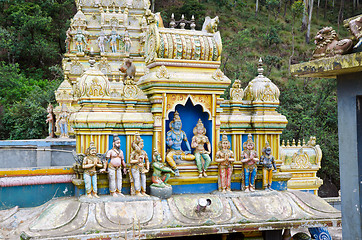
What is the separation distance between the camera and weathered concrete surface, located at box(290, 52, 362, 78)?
201 inches

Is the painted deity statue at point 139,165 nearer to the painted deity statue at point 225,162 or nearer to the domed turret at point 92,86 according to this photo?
the domed turret at point 92,86

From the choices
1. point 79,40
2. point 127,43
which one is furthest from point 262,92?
point 79,40

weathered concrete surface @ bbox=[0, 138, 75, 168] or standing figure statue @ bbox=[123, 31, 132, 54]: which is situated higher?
standing figure statue @ bbox=[123, 31, 132, 54]

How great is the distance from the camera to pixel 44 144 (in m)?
15.4

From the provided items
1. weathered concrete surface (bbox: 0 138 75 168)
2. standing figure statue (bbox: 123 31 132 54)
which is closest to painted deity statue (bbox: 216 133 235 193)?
weathered concrete surface (bbox: 0 138 75 168)

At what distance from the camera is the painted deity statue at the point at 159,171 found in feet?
29.3

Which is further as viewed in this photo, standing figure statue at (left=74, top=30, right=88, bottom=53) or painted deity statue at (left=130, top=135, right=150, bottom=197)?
standing figure statue at (left=74, top=30, right=88, bottom=53)

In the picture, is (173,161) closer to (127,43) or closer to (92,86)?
(92,86)

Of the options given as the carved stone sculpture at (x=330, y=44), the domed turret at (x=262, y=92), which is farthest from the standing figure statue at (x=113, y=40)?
the carved stone sculpture at (x=330, y=44)

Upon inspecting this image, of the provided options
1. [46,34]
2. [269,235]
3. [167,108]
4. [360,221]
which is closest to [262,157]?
[269,235]

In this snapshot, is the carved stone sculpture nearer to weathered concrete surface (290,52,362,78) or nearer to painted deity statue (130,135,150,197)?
weathered concrete surface (290,52,362,78)

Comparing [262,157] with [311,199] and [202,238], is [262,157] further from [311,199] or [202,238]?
[202,238]

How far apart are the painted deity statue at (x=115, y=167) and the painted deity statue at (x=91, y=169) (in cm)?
24

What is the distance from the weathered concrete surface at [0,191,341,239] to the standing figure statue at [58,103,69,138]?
10798 mm
